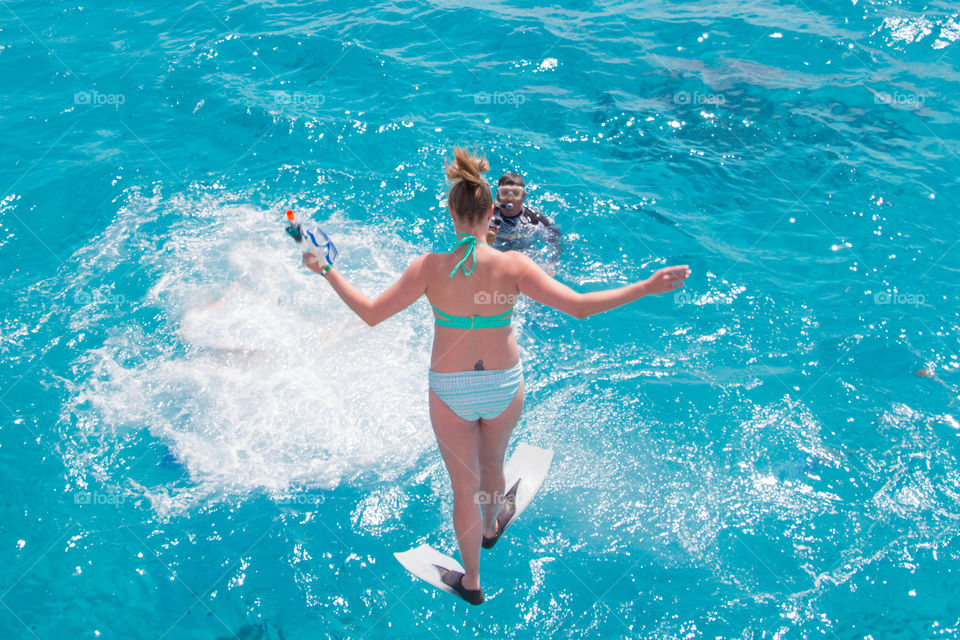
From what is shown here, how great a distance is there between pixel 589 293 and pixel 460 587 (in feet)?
7.52

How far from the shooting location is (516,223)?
7285 millimetres

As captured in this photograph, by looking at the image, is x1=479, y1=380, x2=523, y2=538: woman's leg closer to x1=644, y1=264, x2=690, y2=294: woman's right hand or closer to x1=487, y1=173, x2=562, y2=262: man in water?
x1=644, y1=264, x2=690, y2=294: woman's right hand

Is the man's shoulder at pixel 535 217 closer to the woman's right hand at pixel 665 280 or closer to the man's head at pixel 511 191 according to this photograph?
the man's head at pixel 511 191

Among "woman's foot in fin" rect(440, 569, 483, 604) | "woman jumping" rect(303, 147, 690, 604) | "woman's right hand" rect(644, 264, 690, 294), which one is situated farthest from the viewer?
"woman's foot in fin" rect(440, 569, 483, 604)

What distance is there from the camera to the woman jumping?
3268mm

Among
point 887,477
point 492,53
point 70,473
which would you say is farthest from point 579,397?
point 492,53

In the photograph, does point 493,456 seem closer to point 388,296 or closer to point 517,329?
point 388,296

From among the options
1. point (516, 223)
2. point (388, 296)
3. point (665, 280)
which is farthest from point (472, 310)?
point (516, 223)

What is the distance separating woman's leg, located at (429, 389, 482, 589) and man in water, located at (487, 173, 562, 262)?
3.65 metres

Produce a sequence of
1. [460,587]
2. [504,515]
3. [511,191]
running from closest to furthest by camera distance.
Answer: [460,587]
[504,515]
[511,191]

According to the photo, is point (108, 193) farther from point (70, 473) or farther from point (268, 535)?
point (268, 535)

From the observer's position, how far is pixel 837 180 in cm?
847

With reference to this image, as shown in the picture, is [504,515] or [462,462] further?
[504,515]

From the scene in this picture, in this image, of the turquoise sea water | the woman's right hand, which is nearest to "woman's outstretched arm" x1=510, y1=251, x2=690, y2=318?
the woman's right hand
